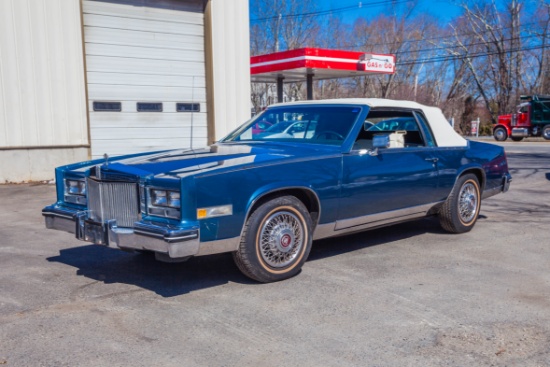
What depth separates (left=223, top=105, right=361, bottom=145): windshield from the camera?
19.5 feet

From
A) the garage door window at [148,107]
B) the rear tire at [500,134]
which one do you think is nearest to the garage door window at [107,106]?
the garage door window at [148,107]

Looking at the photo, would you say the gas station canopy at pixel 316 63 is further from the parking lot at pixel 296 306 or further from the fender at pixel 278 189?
the fender at pixel 278 189

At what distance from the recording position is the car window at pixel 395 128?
6391mm

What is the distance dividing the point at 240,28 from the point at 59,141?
17.5ft

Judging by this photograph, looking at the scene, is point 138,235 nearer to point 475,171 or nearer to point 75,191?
point 75,191

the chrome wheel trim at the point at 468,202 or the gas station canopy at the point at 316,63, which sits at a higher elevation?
the gas station canopy at the point at 316,63

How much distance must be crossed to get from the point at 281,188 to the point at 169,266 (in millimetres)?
1564

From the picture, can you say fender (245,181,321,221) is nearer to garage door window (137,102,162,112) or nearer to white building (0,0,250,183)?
white building (0,0,250,183)

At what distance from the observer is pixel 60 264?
19.2 ft

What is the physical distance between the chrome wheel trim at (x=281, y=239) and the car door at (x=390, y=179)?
22.3 inches

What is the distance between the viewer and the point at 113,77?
13320mm

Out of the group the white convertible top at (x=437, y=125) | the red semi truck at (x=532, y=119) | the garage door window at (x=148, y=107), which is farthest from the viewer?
the red semi truck at (x=532, y=119)

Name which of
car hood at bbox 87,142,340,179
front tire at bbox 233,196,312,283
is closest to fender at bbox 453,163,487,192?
car hood at bbox 87,142,340,179

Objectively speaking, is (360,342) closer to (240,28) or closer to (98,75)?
(98,75)
